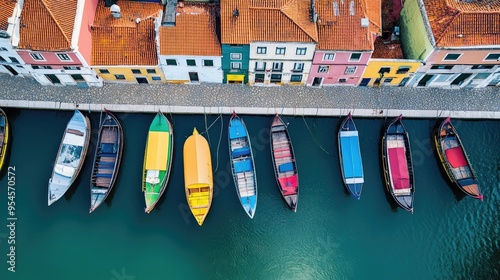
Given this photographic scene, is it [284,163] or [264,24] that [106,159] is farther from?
[264,24]

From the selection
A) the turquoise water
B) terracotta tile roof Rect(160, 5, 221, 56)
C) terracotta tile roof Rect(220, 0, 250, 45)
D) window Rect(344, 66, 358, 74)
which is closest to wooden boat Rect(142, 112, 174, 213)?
the turquoise water

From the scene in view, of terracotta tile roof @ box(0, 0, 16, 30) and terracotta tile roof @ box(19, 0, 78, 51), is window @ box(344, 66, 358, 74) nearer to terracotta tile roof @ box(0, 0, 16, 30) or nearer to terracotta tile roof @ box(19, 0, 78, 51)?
terracotta tile roof @ box(19, 0, 78, 51)

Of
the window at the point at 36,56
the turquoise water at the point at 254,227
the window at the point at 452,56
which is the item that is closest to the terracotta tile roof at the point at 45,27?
the window at the point at 36,56

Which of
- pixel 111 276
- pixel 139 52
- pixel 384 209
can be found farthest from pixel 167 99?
pixel 384 209

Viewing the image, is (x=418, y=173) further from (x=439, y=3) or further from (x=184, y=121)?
(x=184, y=121)

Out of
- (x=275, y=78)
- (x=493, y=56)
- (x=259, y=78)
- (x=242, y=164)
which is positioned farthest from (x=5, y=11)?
(x=493, y=56)

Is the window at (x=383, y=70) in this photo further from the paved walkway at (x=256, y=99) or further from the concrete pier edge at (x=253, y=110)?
the concrete pier edge at (x=253, y=110)
